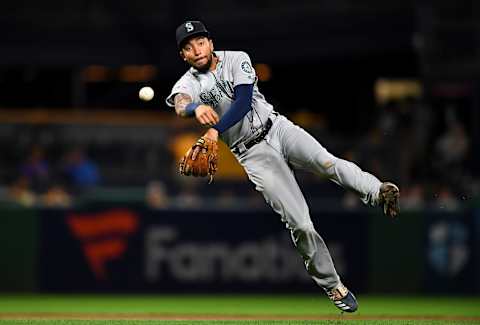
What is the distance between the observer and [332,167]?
27.5 feet

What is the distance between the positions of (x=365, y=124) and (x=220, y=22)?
295 cm

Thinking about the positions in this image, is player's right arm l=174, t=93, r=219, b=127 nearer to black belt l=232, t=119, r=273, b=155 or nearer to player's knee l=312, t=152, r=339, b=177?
black belt l=232, t=119, r=273, b=155

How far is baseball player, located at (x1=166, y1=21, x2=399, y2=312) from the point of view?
8.30 meters

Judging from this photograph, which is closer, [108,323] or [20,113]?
[108,323]

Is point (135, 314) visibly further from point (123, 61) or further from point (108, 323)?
point (123, 61)

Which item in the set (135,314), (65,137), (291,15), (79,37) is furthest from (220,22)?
(135,314)

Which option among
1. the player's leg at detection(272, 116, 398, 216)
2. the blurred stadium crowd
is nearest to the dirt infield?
the player's leg at detection(272, 116, 398, 216)

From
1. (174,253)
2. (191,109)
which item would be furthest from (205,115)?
(174,253)

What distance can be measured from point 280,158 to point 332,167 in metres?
0.44

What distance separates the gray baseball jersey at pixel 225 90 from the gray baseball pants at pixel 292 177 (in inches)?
5.6

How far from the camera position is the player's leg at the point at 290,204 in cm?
840

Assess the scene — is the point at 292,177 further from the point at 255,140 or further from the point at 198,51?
the point at 198,51

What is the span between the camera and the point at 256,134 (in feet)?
28.2

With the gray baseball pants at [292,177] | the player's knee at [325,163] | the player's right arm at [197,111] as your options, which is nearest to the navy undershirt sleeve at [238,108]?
the player's right arm at [197,111]
